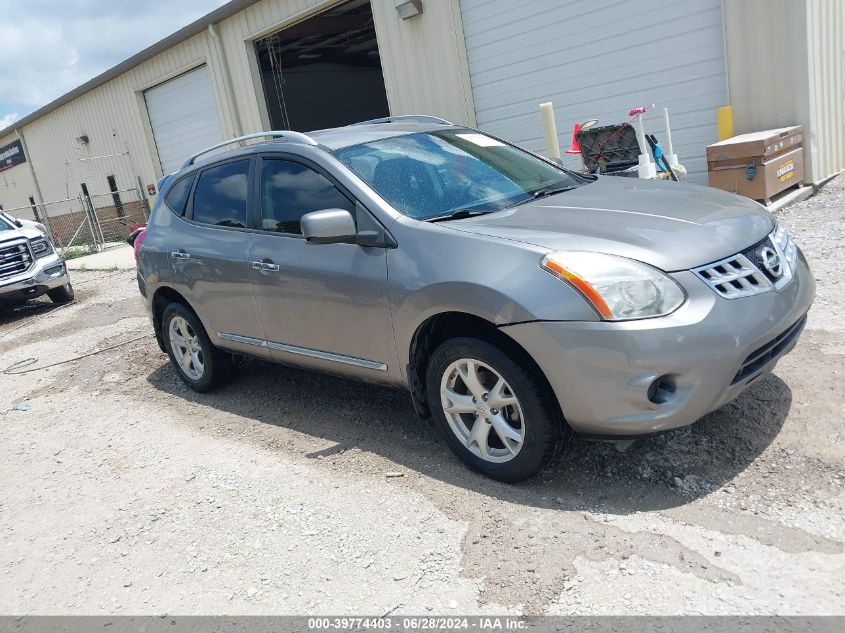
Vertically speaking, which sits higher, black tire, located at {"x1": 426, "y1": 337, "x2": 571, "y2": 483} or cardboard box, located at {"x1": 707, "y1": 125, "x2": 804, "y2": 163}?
cardboard box, located at {"x1": 707, "y1": 125, "x2": 804, "y2": 163}

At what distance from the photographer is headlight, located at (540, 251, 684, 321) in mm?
2877

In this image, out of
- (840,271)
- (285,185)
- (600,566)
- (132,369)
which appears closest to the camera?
(600,566)

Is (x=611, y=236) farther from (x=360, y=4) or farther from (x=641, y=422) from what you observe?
(x=360, y=4)

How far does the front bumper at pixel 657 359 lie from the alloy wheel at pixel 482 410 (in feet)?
0.96

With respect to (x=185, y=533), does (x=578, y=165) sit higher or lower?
higher

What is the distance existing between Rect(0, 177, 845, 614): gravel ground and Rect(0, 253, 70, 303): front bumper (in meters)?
6.41

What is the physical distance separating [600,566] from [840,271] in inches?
168

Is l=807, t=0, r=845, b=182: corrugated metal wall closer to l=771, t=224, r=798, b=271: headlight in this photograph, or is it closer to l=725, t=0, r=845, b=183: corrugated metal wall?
l=725, t=0, r=845, b=183: corrugated metal wall

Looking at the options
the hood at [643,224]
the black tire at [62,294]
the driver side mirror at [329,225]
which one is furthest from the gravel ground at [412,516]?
the black tire at [62,294]

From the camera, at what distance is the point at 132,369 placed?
6.71m

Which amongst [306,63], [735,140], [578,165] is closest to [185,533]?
[735,140]

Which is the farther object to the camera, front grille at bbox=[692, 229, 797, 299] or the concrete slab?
the concrete slab

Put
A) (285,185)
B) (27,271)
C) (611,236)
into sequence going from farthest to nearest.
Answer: (27,271)
(285,185)
(611,236)

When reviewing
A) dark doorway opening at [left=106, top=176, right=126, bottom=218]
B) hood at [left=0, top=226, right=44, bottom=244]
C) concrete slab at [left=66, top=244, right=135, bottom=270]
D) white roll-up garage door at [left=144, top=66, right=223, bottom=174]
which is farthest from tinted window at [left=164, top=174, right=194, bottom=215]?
dark doorway opening at [left=106, top=176, right=126, bottom=218]
